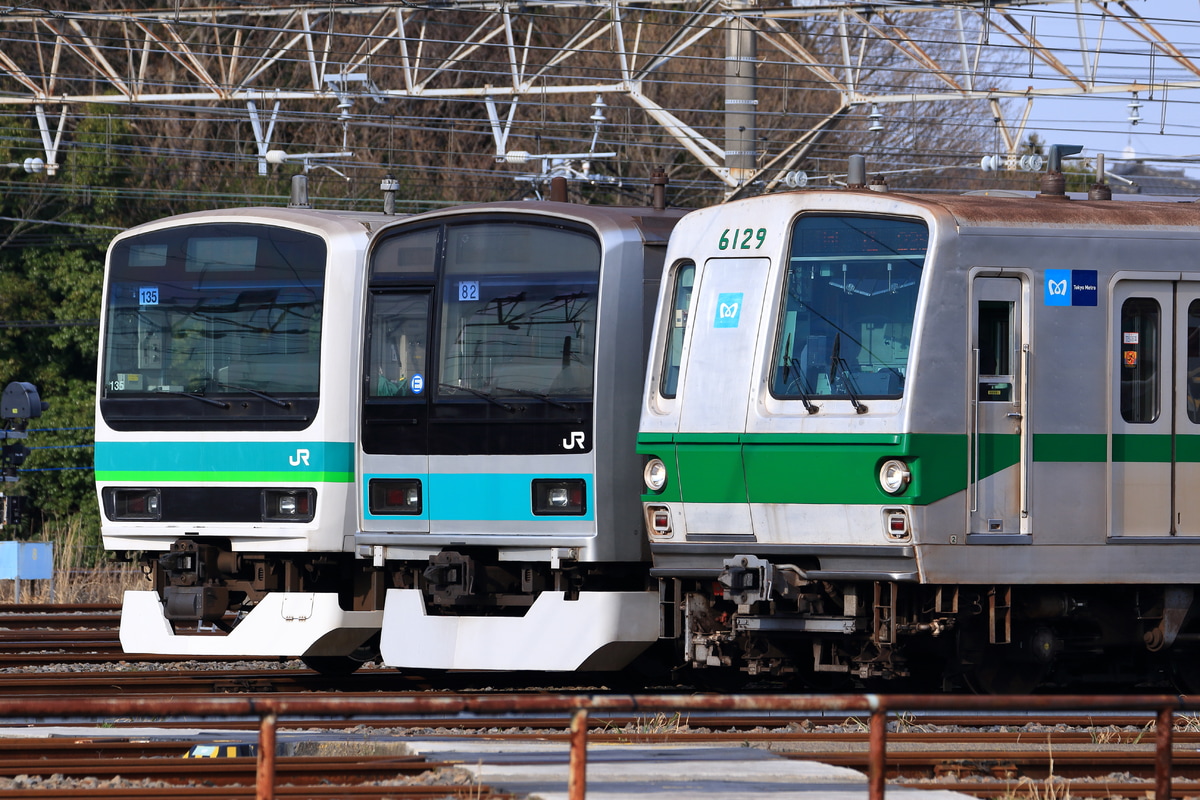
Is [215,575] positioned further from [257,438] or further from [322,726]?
[322,726]

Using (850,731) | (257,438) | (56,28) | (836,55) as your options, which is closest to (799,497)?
(850,731)

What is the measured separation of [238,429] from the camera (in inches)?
492

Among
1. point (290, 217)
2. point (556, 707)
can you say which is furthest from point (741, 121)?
point (556, 707)

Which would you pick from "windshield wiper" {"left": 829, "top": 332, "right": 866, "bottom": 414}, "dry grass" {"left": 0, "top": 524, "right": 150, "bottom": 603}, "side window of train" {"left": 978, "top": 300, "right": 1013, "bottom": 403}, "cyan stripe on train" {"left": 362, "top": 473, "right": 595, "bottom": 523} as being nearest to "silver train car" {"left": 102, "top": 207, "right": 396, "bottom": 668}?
"cyan stripe on train" {"left": 362, "top": 473, "right": 595, "bottom": 523}

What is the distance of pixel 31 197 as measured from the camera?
30.8 m

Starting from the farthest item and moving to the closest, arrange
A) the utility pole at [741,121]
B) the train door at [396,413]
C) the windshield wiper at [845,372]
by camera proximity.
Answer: the utility pole at [741,121] < the train door at [396,413] < the windshield wiper at [845,372]

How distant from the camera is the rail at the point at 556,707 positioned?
6008 mm

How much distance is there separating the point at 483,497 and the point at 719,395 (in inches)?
77.6

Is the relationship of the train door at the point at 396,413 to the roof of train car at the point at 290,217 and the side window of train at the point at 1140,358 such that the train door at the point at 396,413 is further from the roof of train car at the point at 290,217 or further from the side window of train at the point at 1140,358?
the side window of train at the point at 1140,358

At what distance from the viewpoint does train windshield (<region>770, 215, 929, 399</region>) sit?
994 centimetres

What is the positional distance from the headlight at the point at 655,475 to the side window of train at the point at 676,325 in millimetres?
417

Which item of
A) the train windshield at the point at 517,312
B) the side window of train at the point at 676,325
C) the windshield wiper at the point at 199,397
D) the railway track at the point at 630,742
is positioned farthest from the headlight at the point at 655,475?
the windshield wiper at the point at 199,397

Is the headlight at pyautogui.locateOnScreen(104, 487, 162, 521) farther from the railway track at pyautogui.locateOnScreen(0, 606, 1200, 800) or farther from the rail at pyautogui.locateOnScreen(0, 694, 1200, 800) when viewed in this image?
the rail at pyautogui.locateOnScreen(0, 694, 1200, 800)

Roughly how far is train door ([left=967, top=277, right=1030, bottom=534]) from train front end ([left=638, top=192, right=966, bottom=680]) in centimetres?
17
